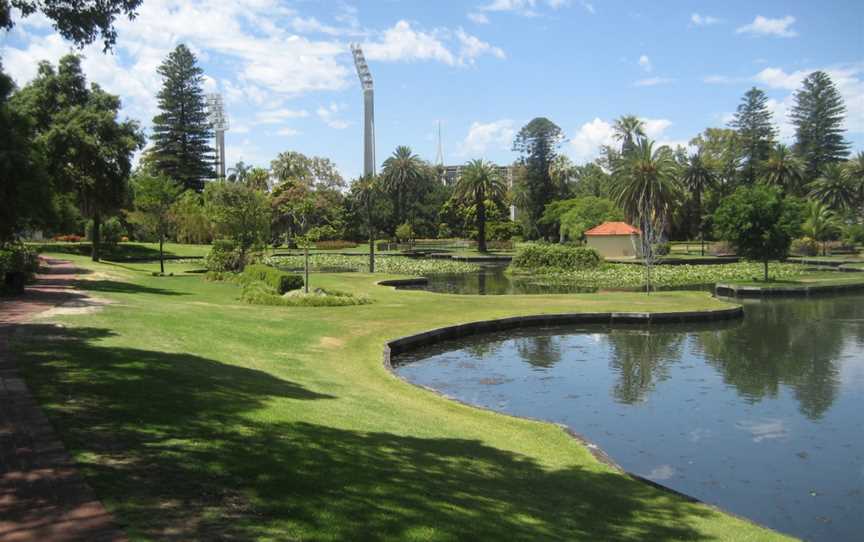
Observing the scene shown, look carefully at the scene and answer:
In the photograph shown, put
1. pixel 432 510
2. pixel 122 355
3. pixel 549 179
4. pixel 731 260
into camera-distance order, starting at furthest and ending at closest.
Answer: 1. pixel 549 179
2. pixel 731 260
3. pixel 122 355
4. pixel 432 510

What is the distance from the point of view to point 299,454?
7770 millimetres

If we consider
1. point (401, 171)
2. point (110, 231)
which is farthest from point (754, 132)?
point (110, 231)

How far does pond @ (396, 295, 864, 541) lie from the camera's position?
34.0ft

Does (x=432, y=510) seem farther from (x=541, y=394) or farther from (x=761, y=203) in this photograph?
(x=761, y=203)

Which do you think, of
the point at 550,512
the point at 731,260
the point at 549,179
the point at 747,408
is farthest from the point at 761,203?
the point at 549,179

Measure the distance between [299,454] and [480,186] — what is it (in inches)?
2909

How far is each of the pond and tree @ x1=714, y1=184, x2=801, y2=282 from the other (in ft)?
45.9

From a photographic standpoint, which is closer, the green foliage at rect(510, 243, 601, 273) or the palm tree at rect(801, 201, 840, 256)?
the green foliage at rect(510, 243, 601, 273)

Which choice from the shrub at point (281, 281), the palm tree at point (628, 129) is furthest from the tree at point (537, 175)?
the shrub at point (281, 281)

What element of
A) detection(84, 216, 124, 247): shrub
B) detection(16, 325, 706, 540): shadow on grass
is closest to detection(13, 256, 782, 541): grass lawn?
detection(16, 325, 706, 540): shadow on grass

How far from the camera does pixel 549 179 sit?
93562mm

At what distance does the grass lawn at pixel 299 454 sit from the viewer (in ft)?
20.1

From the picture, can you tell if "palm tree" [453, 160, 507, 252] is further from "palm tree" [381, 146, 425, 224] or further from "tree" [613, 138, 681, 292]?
"tree" [613, 138, 681, 292]

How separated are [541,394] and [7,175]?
49.5 ft
